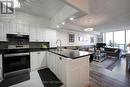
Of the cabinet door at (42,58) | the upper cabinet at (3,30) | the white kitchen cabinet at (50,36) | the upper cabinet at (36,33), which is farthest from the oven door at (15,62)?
the white kitchen cabinet at (50,36)

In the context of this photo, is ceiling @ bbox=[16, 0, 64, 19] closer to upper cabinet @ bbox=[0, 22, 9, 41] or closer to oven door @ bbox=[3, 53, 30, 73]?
upper cabinet @ bbox=[0, 22, 9, 41]

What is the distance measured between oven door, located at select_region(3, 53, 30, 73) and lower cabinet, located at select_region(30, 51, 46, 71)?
0.23 meters

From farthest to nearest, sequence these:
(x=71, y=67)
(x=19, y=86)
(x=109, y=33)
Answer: (x=109, y=33)
(x=19, y=86)
(x=71, y=67)

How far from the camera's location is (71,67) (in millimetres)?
2117

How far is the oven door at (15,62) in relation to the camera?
3020 mm

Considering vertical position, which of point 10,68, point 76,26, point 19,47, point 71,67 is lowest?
point 10,68

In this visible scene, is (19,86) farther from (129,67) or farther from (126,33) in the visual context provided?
(126,33)

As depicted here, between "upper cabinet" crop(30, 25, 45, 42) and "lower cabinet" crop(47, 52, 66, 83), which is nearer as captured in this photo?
"lower cabinet" crop(47, 52, 66, 83)

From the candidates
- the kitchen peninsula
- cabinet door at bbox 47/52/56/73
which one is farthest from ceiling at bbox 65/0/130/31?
cabinet door at bbox 47/52/56/73

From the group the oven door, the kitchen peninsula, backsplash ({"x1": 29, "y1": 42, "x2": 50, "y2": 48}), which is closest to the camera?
the kitchen peninsula

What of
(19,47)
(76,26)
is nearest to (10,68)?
(19,47)

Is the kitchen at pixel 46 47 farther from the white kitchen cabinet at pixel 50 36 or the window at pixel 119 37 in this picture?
the window at pixel 119 37

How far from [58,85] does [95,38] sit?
859 centimetres

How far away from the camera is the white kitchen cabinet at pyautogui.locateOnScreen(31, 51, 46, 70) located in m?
3.78
